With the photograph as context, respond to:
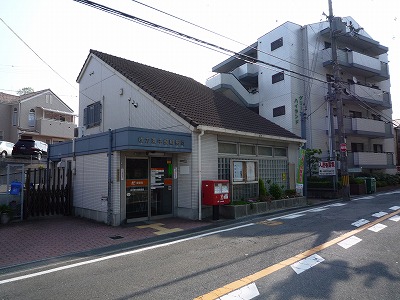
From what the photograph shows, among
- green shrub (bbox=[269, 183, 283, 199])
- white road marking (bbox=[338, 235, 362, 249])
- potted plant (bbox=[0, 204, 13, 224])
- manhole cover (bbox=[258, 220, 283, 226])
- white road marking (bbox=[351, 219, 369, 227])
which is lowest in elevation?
white road marking (bbox=[338, 235, 362, 249])

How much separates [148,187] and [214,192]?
8.03 feet

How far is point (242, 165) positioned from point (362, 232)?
18.1 feet

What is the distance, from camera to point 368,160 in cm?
2472

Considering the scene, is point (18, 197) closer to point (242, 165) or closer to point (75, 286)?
point (75, 286)

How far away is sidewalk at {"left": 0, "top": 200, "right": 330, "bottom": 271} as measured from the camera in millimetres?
6793

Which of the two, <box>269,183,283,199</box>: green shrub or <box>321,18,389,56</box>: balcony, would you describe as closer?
<box>269,183,283,199</box>: green shrub

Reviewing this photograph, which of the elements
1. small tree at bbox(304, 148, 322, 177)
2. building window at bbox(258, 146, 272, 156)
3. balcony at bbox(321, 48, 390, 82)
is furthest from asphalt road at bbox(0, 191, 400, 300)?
balcony at bbox(321, 48, 390, 82)

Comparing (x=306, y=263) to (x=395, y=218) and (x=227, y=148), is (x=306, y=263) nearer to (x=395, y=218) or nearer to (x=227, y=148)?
(x=395, y=218)

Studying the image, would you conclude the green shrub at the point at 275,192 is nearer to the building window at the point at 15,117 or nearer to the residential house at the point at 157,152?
the residential house at the point at 157,152

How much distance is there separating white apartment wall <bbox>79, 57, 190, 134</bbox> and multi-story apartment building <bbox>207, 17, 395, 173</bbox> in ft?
37.1

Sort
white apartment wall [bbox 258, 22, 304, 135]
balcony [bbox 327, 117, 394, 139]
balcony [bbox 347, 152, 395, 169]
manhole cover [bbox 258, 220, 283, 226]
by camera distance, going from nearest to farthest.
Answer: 1. manhole cover [bbox 258, 220, 283, 226]
2. white apartment wall [bbox 258, 22, 304, 135]
3. balcony [bbox 347, 152, 395, 169]
4. balcony [bbox 327, 117, 394, 139]

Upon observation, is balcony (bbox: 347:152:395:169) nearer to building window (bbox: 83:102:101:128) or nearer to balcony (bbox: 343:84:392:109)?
balcony (bbox: 343:84:392:109)

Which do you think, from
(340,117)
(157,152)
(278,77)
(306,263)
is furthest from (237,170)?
(278,77)

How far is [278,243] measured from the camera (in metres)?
7.03
